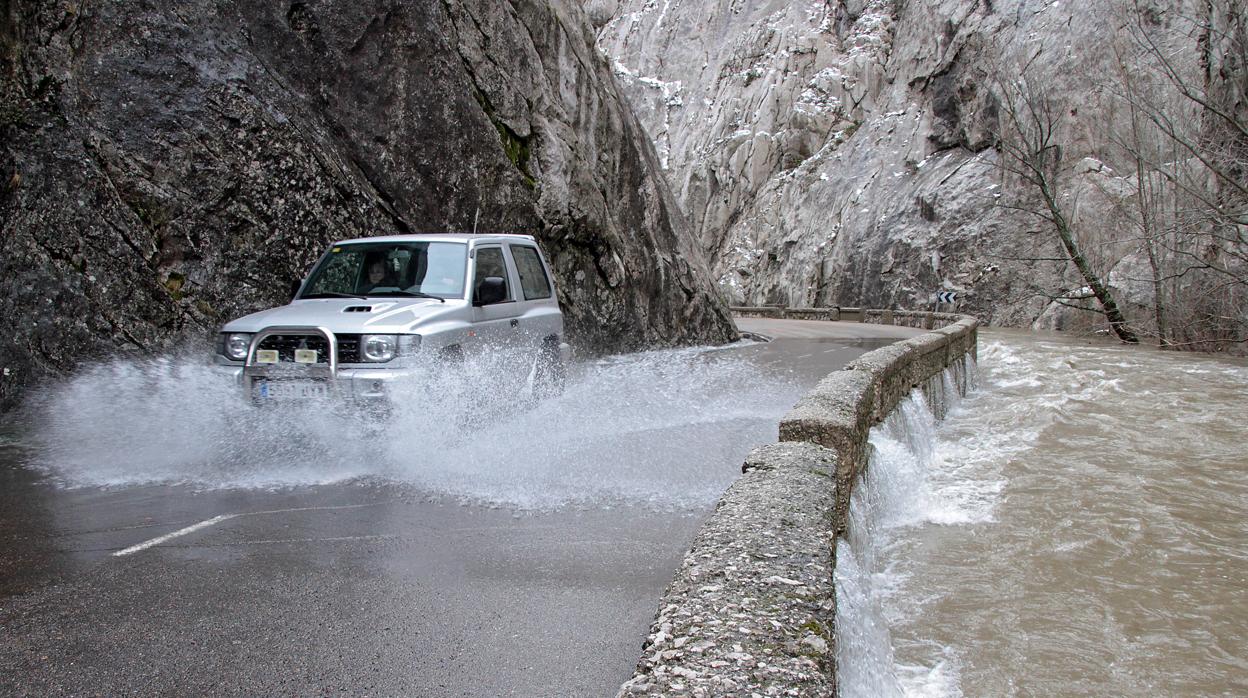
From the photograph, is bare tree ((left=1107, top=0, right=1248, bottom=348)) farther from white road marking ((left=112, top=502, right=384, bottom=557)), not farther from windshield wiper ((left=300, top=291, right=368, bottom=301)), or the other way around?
white road marking ((left=112, top=502, right=384, bottom=557))

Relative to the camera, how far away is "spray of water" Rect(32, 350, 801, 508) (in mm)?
6172

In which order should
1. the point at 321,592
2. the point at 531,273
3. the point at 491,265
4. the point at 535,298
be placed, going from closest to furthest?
the point at 321,592
the point at 491,265
the point at 535,298
the point at 531,273

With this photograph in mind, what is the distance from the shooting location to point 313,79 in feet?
40.6

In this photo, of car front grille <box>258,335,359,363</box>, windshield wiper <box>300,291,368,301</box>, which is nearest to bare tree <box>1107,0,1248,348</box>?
windshield wiper <box>300,291,368,301</box>

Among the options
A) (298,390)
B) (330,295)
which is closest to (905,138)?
(330,295)

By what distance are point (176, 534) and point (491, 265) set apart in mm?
4115

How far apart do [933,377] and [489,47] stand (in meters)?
9.20

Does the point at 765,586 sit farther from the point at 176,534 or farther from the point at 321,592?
the point at 176,534

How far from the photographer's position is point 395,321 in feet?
21.7

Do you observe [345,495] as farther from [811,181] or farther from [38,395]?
[811,181]

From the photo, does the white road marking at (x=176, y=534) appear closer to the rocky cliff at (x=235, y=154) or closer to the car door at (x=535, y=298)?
the car door at (x=535, y=298)

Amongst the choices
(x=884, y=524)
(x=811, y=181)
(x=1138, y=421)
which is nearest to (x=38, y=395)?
→ (x=884, y=524)

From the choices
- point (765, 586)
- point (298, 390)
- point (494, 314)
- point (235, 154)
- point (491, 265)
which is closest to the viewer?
point (765, 586)

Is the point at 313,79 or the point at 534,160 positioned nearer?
the point at 313,79
